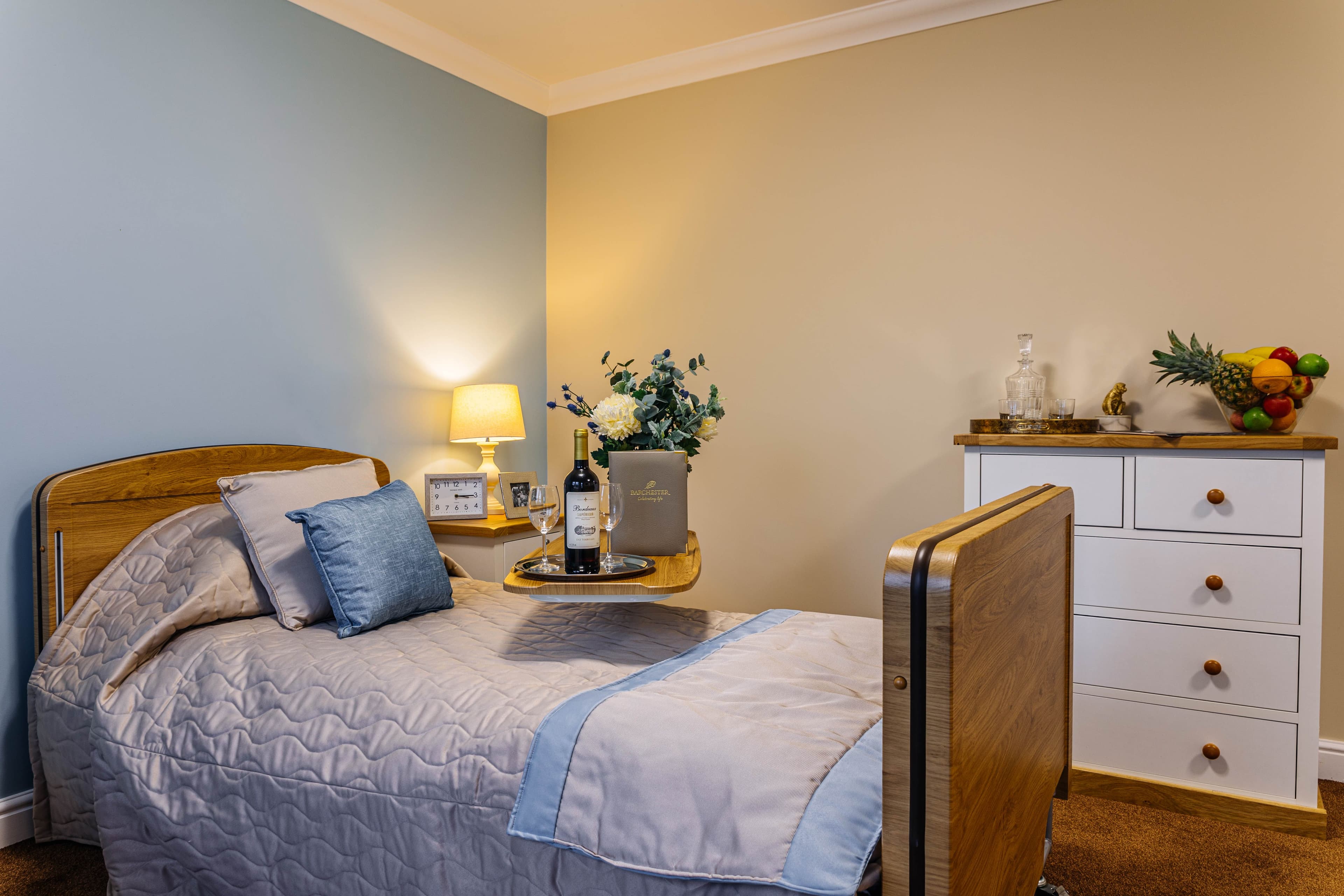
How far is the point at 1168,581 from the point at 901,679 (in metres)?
1.77

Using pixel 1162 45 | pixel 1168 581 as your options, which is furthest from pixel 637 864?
pixel 1162 45

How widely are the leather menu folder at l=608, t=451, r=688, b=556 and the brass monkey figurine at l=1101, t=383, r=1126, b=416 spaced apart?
1.46 metres

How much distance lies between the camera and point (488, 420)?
3285mm

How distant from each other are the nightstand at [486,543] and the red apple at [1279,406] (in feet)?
6.96

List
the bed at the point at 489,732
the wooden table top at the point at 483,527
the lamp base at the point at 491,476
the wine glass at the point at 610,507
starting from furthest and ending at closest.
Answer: the lamp base at the point at 491,476
the wooden table top at the point at 483,527
the wine glass at the point at 610,507
the bed at the point at 489,732

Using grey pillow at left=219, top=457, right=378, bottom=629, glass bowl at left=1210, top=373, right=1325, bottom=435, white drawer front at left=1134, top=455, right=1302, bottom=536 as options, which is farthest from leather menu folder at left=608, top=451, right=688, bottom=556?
glass bowl at left=1210, top=373, right=1325, bottom=435

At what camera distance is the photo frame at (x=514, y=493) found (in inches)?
126

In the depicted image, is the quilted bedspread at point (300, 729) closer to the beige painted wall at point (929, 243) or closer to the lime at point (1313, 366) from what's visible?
the beige painted wall at point (929, 243)

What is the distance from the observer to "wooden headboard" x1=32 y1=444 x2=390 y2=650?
6.84 ft

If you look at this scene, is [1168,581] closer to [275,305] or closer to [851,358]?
[851,358]

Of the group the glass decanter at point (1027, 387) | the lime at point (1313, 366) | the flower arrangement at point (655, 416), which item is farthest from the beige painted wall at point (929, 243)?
the flower arrangement at point (655, 416)

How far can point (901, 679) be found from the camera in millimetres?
938

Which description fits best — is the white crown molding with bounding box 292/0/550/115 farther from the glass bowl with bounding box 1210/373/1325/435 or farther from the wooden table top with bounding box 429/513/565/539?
the glass bowl with bounding box 1210/373/1325/435

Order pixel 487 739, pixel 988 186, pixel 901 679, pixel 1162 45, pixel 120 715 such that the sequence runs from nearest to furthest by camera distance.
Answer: pixel 901 679
pixel 487 739
pixel 120 715
pixel 1162 45
pixel 988 186
